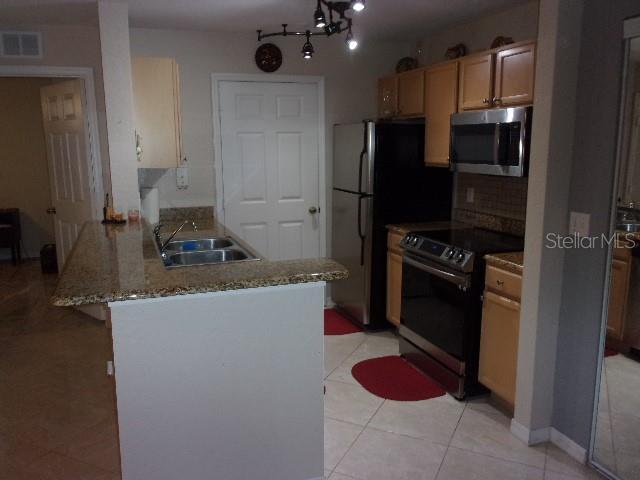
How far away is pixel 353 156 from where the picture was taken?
4.13 m

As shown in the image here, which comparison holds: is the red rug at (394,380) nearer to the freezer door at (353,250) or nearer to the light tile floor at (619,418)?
the freezer door at (353,250)

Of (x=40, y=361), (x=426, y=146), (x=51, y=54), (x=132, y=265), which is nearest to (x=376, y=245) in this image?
(x=426, y=146)

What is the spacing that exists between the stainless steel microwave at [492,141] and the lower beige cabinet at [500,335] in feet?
2.01

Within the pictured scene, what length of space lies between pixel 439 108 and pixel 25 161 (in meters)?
5.43

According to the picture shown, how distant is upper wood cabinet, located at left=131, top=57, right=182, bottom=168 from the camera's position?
3395 millimetres

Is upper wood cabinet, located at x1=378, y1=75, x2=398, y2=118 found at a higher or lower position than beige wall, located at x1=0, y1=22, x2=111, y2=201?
lower

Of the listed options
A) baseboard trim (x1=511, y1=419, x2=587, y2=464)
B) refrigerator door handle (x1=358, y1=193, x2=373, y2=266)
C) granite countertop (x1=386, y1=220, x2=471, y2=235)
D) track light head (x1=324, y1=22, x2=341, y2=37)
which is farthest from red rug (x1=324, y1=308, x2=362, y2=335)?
track light head (x1=324, y1=22, x2=341, y2=37)

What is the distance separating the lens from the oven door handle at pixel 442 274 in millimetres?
2953

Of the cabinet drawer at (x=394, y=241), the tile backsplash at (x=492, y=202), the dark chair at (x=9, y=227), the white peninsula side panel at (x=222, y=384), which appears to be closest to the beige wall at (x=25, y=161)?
the dark chair at (x=9, y=227)

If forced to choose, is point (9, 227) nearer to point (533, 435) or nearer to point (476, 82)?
point (476, 82)

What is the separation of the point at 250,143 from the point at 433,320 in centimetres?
215

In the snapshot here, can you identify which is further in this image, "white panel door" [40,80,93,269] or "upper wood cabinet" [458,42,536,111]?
"white panel door" [40,80,93,269]

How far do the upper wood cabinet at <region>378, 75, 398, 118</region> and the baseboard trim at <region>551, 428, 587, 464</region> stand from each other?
2.66 meters

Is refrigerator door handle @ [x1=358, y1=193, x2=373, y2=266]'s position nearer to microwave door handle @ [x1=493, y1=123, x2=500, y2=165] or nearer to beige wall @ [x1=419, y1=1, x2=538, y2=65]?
microwave door handle @ [x1=493, y1=123, x2=500, y2=165]
